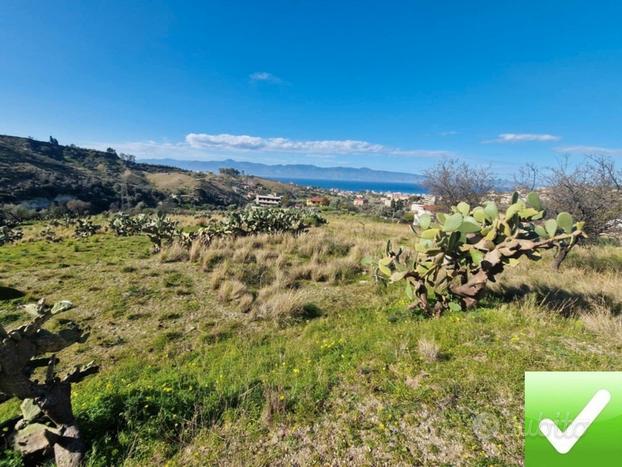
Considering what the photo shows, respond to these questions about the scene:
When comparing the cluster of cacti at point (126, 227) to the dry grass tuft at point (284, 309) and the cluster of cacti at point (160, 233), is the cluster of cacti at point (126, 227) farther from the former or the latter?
the dry grass tuft at point (284, 309)

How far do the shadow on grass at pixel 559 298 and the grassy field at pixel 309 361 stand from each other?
0.04 m

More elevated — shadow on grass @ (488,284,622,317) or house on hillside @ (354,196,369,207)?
shadow on grass @ (488,284,622,317)

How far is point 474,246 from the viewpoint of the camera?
14.7 ft

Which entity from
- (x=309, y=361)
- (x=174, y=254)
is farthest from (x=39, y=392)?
(x=174, y=254)

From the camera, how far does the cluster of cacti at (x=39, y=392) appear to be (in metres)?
2.01

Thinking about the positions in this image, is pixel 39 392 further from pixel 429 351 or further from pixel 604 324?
pixel 604 324

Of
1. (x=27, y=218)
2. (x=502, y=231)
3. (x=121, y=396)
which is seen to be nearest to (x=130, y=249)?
(x=121, y=396)

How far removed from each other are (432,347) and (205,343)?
328 centimetres

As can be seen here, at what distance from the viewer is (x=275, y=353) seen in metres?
3.95

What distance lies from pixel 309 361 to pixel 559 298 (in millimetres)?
4767

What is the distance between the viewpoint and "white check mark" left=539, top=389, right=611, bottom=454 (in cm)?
138

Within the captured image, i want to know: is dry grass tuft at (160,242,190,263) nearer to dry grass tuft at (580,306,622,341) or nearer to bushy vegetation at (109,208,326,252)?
bushy vegetation at (109,208,326,252)

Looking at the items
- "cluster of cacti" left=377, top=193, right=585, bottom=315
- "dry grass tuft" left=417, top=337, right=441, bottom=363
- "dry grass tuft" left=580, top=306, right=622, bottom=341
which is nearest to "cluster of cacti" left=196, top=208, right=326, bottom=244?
"cluster of cacti" left=377, top=193, right=585, bottom=315

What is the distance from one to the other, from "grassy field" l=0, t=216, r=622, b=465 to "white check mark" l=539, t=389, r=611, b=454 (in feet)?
3.21
